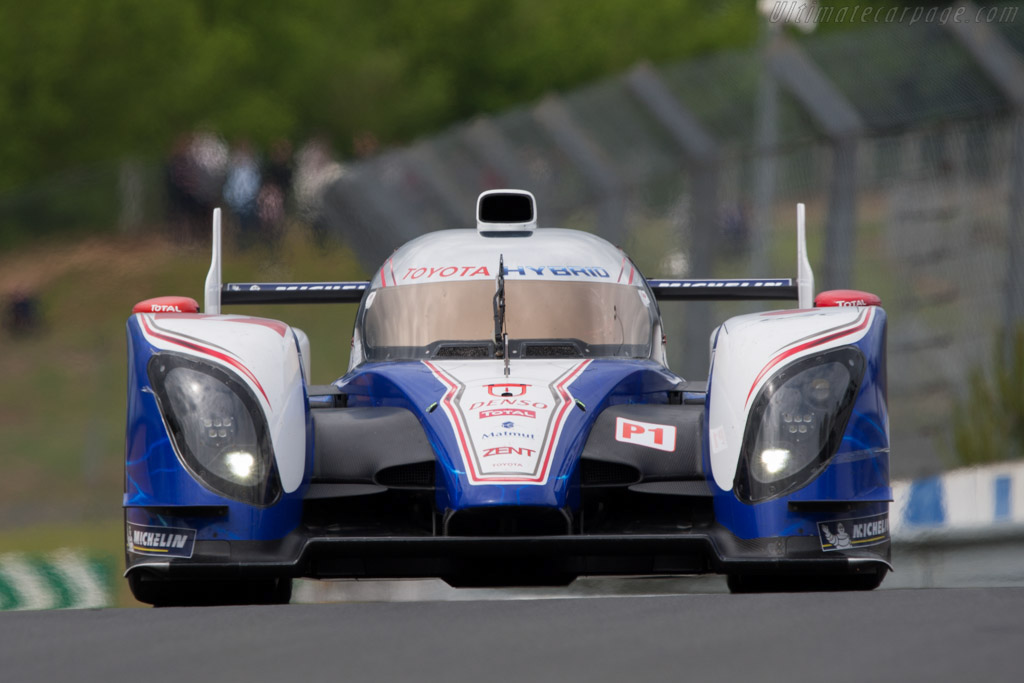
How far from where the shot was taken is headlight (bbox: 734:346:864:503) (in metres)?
5.57

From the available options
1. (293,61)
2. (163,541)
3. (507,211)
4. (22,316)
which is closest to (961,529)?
(507,211)

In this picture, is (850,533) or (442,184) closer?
(850,533)

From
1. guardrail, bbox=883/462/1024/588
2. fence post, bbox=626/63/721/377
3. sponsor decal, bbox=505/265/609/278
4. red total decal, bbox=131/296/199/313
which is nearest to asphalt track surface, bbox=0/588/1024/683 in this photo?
red total decal, bbox=131/296/199/313

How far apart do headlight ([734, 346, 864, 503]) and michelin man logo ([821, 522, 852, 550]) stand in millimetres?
161

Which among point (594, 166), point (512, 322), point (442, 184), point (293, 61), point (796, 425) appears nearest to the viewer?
point (796, 425)

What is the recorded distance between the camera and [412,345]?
687 cm

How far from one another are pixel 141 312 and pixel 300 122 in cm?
4517

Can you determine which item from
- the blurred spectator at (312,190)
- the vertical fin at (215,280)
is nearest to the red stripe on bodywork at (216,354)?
the vertical fin at (215,280)

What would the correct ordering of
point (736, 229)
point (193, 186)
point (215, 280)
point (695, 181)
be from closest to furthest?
point (215, 280) < point (695, 181) < point (736, 229) < point (193, 186)

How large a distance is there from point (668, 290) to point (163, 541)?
9.11 feet

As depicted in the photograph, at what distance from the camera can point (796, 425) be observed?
5609mm

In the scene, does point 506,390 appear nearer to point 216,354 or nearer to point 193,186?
point 216,354

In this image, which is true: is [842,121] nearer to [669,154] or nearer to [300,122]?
[669,154]

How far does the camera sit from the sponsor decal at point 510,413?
5738 mm
